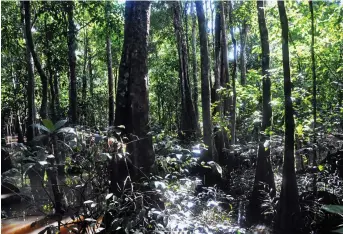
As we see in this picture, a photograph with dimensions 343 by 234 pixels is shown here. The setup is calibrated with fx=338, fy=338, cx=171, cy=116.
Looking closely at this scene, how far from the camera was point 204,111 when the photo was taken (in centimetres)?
1043

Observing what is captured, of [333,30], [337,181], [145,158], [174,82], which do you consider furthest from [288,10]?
[174,82]

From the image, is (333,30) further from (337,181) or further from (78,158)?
(78,158)

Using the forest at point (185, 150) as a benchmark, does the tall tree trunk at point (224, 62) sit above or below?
above

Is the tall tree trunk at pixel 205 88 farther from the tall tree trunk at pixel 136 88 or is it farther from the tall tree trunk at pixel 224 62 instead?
the tall tree trunk at pixel 136 88

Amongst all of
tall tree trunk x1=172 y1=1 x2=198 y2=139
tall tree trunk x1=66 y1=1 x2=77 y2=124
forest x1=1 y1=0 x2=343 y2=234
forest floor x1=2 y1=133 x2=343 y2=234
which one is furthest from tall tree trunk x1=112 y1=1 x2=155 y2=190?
tall tree trunk x1=172 y1=1 x2=198 y2=139

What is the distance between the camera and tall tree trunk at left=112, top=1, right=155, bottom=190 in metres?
4.50

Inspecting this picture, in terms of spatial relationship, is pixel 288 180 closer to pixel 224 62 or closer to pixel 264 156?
pixel 264 156

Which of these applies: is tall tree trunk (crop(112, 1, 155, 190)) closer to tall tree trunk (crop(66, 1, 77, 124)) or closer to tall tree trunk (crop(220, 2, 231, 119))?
tall tree trunk (crop(66, 1, 77, 124))

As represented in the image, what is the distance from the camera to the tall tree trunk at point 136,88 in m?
4.50

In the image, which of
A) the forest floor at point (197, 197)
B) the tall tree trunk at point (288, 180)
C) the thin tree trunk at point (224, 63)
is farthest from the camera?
the thin tree trunk at point (224, 63)

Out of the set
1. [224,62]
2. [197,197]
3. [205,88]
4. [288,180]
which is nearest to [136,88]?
[197,197]

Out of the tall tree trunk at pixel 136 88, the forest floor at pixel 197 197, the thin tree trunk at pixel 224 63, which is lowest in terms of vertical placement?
the forest floor at pixel 197 197

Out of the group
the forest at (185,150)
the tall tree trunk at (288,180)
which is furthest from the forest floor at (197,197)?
the tall tree trunk at (288,180)

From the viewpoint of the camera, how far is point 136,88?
4.62m
